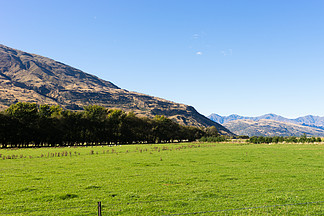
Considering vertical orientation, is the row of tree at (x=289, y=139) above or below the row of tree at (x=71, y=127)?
below

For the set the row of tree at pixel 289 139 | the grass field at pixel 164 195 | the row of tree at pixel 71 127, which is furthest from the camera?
the row of tree at pixel 289 139

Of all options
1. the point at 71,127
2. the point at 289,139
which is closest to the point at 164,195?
the point at 71,127

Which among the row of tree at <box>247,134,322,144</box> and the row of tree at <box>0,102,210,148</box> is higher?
the row of tree at <box>0,102,210,148</box>

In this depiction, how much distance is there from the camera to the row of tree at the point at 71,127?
99.9 meters

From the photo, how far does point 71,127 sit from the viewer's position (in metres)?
117

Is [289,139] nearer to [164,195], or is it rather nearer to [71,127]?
[71,127]

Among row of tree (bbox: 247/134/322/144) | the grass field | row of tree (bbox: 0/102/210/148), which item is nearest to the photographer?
the grass field

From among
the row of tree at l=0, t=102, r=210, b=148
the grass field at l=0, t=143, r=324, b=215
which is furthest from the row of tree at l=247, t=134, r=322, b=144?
the grass field at l=0, t=143, r=324, b=215

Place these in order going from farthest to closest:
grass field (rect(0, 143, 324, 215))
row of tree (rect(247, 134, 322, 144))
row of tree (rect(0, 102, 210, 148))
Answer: row of tree (rect(247, 134, 322, 144)) < row of tree (rect(0, 102, 210, 148)) < grass field (rect(0, 143, 324, 215))

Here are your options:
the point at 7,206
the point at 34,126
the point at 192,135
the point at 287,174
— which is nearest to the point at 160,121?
the point at 192,135

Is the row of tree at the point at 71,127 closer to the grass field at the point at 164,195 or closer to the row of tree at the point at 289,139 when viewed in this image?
the row of tree at the point at 289,139

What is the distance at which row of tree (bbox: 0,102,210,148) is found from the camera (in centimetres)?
9988

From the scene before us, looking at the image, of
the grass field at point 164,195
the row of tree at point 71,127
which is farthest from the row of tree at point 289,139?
the grass field at point 164,195

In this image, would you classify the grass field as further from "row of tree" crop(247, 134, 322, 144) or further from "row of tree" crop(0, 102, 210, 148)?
"row of tree" crop(247, 134, 322, 144)
